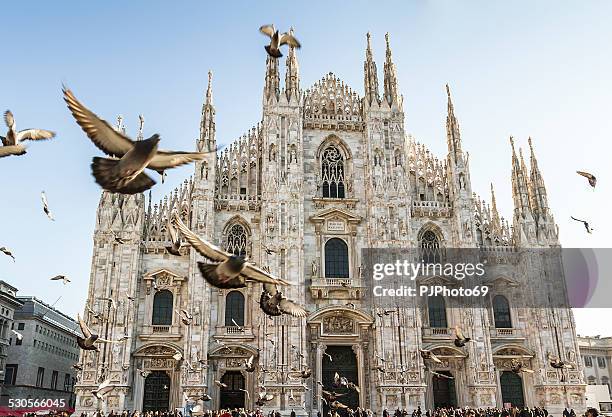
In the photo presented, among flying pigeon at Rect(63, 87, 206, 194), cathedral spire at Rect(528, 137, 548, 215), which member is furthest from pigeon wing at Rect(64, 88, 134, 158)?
cathedral spire at Rect(528, 137, 548, 215)

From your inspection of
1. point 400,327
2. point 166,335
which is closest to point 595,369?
point 400,327

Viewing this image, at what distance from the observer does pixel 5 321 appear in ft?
169

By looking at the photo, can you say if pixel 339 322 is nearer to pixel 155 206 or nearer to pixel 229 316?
pixel 229 316

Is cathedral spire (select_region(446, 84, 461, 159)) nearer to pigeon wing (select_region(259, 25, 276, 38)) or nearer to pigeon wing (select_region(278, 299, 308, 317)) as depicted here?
pigeon wing (select_region(259, 25, 276, 38))

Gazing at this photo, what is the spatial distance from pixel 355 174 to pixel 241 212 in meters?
7.54

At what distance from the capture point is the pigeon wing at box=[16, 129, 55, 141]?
10.6m

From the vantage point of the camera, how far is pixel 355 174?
36.0 metres

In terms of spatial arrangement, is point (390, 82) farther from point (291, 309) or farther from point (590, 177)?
point (291, 309)

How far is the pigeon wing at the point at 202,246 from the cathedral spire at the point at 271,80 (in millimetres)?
27775

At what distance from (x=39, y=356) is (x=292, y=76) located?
38.0 meters

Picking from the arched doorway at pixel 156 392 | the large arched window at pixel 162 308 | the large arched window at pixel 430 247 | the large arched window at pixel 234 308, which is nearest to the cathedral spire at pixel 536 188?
the large arched window at pixel 430 247

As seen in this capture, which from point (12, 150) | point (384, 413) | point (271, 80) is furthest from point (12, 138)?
point (271, 80)

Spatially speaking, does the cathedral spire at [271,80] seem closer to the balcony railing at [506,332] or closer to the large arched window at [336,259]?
the large arched window at [336,259]

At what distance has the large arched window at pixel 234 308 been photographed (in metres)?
32.4
